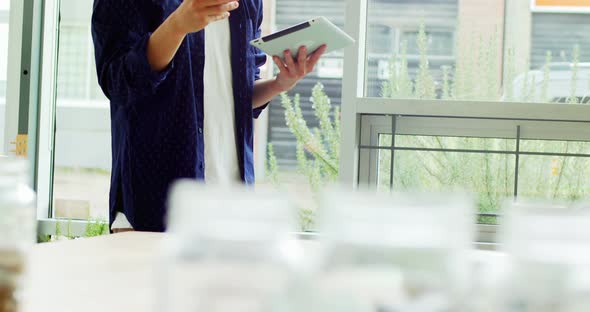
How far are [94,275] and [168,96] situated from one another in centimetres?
93

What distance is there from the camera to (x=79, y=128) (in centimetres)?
360

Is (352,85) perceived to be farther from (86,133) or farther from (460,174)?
(86,133)

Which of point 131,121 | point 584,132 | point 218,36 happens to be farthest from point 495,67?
point 131,121

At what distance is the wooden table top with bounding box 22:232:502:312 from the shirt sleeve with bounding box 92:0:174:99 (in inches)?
19.7

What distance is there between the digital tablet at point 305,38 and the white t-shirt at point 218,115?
0.09 metres

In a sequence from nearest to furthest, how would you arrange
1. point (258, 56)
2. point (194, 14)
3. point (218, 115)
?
point (194, 14), point (218, 115), point (258, 56)

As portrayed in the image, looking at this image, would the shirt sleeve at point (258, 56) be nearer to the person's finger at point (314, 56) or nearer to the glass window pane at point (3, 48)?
the person's finger at point (314, 56)

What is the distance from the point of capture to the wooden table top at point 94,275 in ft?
2.58

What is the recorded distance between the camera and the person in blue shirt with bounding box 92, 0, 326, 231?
5.68 ft

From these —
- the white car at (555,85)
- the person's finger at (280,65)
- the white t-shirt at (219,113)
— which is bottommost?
Answer: the white t-shirt at (219,113)

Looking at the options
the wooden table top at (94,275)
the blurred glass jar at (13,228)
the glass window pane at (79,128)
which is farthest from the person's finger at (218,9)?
the glass window pane at (79,128)

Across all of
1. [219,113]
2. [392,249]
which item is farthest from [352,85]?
[392,249]

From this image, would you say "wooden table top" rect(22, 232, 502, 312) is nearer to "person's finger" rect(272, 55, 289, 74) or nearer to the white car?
"person's finger" rect(272, 55, 289, 74)

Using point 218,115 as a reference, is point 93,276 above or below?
below
